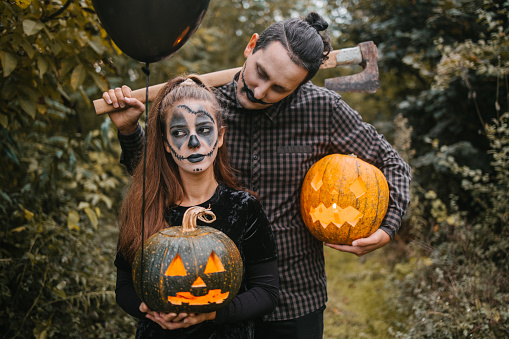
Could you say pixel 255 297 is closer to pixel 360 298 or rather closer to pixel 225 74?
pixel 225 74

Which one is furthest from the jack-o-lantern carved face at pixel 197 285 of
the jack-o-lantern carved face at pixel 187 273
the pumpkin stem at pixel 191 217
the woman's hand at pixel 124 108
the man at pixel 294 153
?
the woman's hand at pixel 124 108

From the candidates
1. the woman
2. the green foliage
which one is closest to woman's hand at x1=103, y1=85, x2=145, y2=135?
the woman

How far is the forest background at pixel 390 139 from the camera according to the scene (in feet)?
8.29

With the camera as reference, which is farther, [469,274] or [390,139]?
[390,139]

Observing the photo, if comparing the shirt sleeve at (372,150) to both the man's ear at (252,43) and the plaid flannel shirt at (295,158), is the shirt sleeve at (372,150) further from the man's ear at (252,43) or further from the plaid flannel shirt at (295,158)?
the man's ear at (252,43)

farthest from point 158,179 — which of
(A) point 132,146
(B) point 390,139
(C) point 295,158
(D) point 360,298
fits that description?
(B) point 390,139

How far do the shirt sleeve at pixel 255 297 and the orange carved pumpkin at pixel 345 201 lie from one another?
1.47 feet

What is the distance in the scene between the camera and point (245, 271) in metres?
1.95

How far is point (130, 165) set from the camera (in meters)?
2.32

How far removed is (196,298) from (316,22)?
1.56m

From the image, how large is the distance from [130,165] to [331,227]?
1.14 metres

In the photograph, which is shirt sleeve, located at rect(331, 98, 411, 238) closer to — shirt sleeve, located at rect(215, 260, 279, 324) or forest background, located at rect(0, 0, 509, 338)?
Result: shirt sleeve, located at rect(215, 260, 279, 324)

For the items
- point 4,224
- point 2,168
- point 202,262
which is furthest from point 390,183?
point 4,224

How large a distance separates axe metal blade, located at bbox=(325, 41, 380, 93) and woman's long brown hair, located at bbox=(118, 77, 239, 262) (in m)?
1.05
